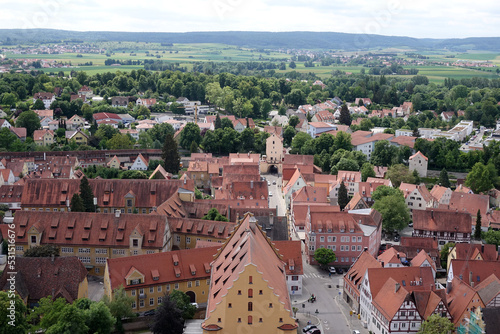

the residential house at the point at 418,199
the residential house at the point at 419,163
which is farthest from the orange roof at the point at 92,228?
the residential house at the point at 419,163

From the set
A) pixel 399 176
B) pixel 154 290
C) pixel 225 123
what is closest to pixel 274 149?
pixel 399 176

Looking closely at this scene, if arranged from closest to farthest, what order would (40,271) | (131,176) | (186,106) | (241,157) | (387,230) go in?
(40,271), (387,230), (131,176), (241,157), (186,106)

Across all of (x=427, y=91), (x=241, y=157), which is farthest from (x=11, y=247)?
(x=427, y=91)

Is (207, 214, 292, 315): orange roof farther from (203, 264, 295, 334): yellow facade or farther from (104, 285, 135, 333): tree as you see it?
(104, 285, 135, 333): tree

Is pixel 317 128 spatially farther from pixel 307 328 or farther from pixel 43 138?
pixel 307 328

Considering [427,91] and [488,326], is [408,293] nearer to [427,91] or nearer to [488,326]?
[488,326]

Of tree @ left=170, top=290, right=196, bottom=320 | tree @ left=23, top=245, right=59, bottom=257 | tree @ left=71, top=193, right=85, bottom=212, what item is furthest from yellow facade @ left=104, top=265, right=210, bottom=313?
tree @ left=71, top=193, right=85, bottom=212
